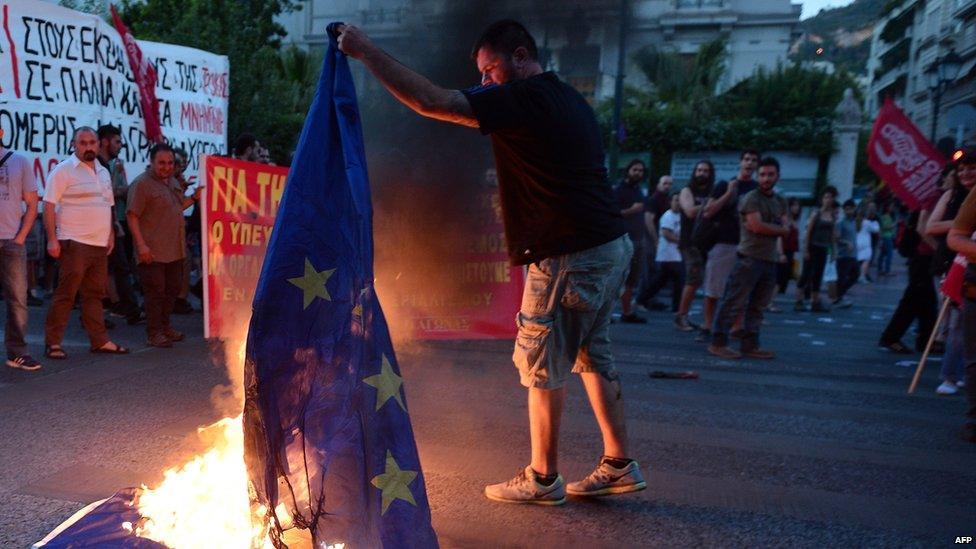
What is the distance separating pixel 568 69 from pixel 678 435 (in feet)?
9.11

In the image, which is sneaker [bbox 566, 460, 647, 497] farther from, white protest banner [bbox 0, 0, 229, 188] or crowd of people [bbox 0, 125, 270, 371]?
white protest banner [bbox 0, 0, 229, 188]

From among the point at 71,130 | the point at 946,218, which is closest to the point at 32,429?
the point at 71,130

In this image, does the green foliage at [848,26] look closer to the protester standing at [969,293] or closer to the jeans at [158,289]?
the protester standing at [969,293]

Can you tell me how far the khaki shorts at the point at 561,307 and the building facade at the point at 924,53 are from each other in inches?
1237

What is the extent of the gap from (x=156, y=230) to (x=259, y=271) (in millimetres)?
1263

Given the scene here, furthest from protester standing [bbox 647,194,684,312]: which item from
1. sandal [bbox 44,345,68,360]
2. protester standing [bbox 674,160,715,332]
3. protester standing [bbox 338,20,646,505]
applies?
protester standing [bbox 338,20,646,505]

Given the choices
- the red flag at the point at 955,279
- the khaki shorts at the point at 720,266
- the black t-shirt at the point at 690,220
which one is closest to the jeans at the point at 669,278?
the black t-shirt at the point at 690,220

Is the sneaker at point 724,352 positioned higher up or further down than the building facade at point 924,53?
further down

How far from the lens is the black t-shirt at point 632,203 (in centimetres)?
884

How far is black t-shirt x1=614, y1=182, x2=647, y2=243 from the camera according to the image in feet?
29.0

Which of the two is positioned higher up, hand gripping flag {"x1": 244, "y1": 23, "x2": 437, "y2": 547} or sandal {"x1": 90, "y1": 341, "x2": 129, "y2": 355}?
hand gripping flag {"x1": 244, "y1": 23, "x2": 437, "y2": 547}

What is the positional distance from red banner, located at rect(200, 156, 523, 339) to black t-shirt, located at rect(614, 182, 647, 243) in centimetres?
260

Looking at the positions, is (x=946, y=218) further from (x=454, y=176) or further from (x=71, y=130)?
(x=71, y=130)

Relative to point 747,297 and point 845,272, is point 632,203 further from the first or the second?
point 845,272
